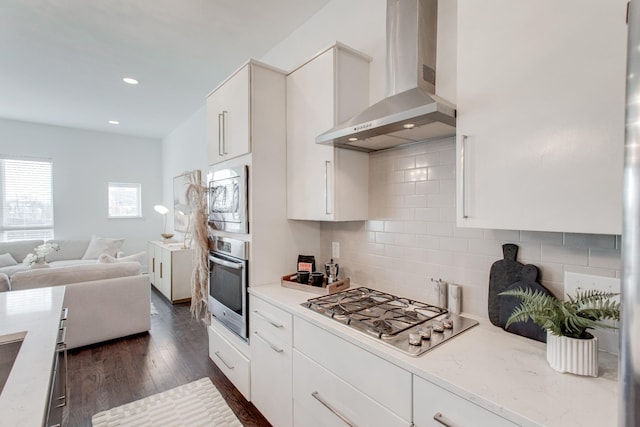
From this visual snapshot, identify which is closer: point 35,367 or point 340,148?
point 35,367

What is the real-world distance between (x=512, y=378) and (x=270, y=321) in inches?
50.0

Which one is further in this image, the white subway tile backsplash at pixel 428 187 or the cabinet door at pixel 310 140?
the cabinet door at pixel 310 140

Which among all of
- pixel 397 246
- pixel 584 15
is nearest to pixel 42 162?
pixel 397 246

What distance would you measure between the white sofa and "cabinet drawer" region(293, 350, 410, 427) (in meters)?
2.50

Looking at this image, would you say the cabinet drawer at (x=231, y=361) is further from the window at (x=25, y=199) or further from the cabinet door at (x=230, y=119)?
the window at (x=25, y=199)

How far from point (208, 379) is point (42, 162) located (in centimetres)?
568

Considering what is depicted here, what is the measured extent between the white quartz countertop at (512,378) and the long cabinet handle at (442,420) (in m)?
0.11

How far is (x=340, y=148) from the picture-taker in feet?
6.13

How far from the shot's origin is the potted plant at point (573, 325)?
0.97 metres

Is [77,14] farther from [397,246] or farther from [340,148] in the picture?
[397,246]

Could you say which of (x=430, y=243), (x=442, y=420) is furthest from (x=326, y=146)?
(x=442, y=420)

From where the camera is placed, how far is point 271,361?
1.86 metres

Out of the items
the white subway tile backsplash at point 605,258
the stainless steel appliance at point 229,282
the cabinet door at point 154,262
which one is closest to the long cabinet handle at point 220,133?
the stainless steel appliance at point 229,282

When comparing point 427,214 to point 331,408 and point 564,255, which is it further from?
point 331,408
